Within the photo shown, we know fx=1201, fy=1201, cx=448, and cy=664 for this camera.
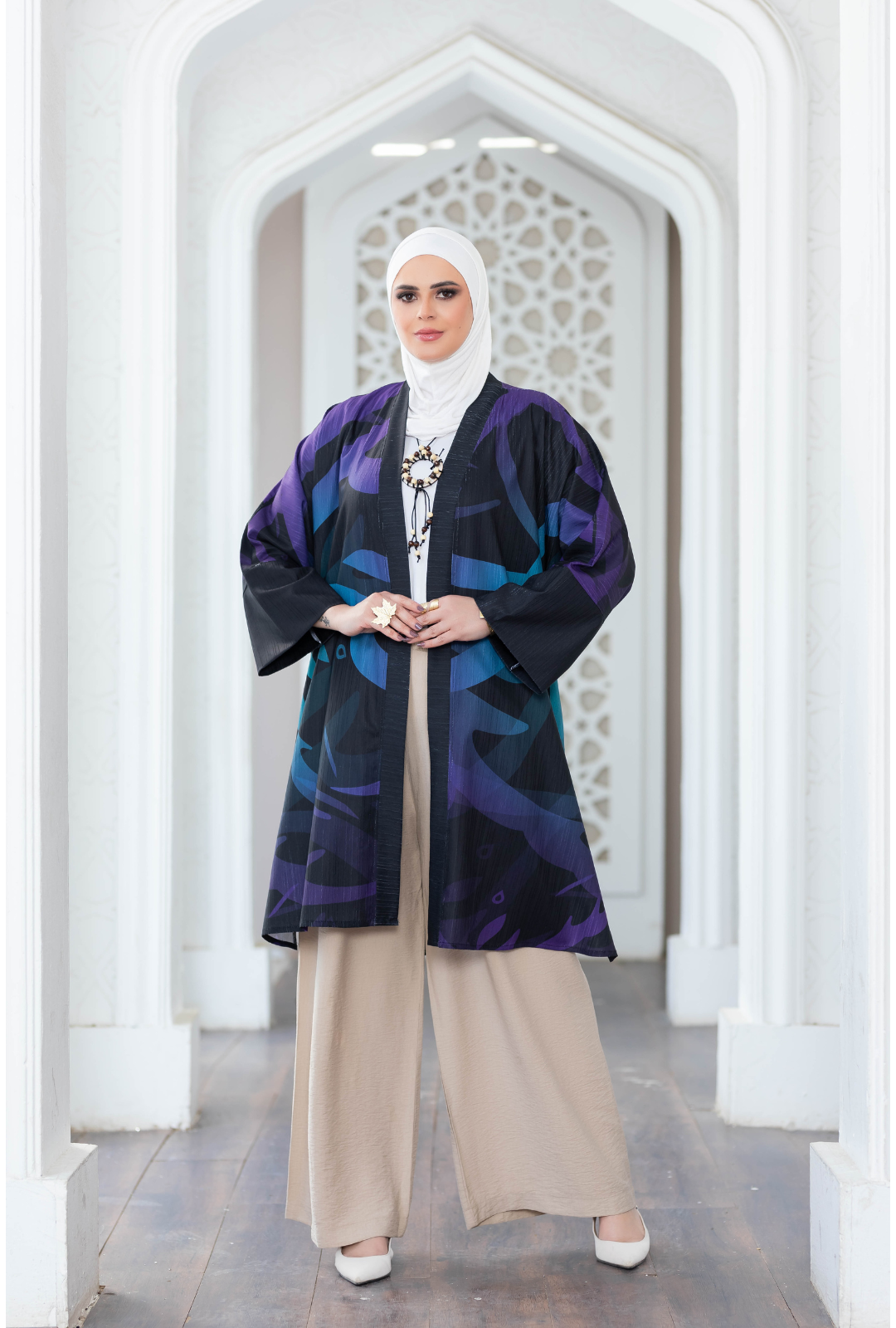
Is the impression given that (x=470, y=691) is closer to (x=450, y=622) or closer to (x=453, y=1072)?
(x=450, y=622)

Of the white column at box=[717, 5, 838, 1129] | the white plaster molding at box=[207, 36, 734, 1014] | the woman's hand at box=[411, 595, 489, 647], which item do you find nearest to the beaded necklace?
the woman's hand at box=[411, 595, 489, 647]

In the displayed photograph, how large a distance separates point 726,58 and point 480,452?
1250mm

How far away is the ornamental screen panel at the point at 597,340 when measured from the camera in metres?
4.02

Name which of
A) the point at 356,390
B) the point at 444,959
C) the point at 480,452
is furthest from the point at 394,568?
the point at 356,390

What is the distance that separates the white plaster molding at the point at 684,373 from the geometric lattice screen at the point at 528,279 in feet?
2.33

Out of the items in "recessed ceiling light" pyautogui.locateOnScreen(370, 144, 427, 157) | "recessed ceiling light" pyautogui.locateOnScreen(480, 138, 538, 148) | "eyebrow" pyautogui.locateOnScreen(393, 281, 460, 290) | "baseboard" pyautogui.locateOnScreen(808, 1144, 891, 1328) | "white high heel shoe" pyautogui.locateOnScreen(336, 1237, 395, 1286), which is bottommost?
"white high heel shoe" pyautogui.locateOnScreen(336, 1237, 395, 1286)

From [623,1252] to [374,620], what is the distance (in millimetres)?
1036

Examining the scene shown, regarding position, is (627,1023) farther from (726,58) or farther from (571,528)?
(726,58)

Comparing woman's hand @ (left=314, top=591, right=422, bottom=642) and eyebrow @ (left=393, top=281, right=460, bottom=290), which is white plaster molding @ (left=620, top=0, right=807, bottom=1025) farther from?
woman's hand @ (left=314, top=591, right=422, bottom=642)

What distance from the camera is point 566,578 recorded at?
1.81 metres

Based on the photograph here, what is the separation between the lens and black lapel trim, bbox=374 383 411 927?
179 centimetres

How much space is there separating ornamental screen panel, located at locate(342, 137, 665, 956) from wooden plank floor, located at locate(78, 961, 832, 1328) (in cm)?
141

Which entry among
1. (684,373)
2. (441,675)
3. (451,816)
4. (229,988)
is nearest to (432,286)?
(441,675)

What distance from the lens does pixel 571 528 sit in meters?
1.86
